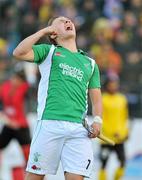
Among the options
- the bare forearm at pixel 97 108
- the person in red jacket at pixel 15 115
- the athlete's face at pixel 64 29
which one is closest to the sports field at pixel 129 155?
the person in red jacket at pixel 15 115

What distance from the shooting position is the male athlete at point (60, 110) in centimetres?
781

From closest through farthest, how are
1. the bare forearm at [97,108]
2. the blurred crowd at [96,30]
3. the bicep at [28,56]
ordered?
the bicep at [28,56], the bare forearm at [97,108], the blurred crowd at [96,30]

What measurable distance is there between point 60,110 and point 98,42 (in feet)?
32.2

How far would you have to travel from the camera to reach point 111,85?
13.3m

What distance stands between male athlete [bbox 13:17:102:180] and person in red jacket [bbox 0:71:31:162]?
14.3ft

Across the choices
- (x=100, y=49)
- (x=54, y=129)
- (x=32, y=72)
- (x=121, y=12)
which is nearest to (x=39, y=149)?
(x=54, y=129)

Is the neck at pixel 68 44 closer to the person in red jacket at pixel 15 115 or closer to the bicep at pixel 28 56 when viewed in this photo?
the bicep at pixel 28 56

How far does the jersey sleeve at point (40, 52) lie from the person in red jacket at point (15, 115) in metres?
4.37

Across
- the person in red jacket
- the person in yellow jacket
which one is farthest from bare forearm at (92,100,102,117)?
the person in yellow jacket

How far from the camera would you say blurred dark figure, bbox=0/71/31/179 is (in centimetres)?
1233

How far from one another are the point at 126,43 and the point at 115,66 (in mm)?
844

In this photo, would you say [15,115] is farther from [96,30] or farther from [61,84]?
[96,30]

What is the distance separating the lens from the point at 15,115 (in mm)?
12477

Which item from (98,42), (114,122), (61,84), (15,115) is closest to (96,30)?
(98,42)
